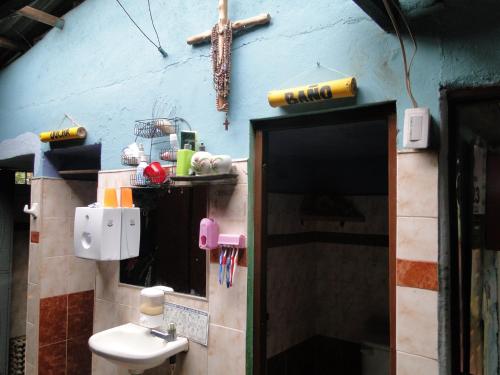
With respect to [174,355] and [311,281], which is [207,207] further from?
[311,281]

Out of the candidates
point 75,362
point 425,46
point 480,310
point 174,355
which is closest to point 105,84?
point 174,355

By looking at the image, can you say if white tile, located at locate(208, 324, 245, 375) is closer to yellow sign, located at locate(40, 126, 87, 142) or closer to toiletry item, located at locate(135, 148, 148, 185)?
toiletry item, located at locate(135, 148, 148, 185)

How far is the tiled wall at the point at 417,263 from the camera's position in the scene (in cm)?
127

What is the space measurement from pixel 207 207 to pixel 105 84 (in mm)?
1203

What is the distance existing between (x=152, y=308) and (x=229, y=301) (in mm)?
442

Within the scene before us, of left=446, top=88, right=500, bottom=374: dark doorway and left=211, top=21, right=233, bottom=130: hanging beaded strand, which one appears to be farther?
left=211, top=21, right=233, bottom=130: hanging beaded strand

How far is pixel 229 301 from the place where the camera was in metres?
1.79

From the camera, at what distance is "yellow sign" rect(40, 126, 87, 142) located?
254 centimetres

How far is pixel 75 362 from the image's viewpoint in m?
3.01

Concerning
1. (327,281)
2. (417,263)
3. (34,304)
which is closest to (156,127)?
(417,263)

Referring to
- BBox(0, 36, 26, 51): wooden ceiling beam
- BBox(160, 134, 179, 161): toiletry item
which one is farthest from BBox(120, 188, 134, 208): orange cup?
BBox(0, 36, 26, 51): wooden ceiling beam

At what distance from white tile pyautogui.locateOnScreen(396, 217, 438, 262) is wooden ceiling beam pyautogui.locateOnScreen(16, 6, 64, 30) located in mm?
2677

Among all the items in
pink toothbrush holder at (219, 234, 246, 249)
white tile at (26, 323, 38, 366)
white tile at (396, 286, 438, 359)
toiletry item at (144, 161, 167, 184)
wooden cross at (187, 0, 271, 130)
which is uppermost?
wooden cross at (187, 0, 271, 130)

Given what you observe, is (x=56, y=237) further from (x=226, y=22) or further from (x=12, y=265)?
(x=226, y=22)
